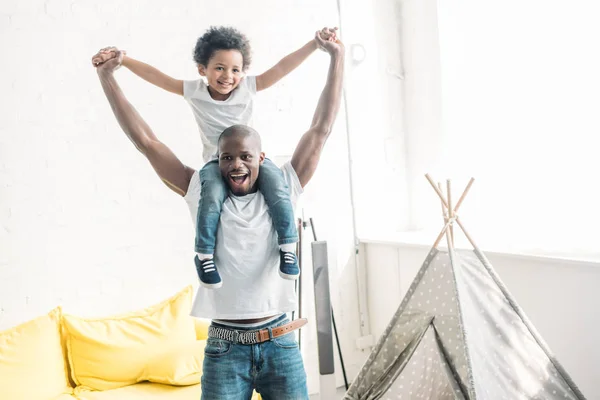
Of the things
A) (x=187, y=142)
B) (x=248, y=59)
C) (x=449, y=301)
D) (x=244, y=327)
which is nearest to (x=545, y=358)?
(x=449, y=301)

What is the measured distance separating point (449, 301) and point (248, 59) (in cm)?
111

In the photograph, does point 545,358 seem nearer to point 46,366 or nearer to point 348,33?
point 46,366

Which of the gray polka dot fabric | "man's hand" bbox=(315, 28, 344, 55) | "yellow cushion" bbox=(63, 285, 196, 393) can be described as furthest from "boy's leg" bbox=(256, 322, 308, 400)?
"yellow cushion" bbox=(63, 285, 196, 393)

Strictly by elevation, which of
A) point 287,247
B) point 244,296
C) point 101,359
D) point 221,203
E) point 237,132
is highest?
point 237,132

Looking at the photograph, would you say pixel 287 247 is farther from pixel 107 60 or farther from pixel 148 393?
pixel 148 393

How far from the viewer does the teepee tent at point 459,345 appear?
175 cm

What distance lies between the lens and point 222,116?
1.45 meters

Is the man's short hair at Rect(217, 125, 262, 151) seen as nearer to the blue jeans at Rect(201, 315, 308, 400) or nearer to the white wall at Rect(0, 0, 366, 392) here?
the blue jeans at Rect(201, 315, 308, 400)

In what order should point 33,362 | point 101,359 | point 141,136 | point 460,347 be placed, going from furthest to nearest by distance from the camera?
point 101,359
point 33,362
point 460,347
point 141,136

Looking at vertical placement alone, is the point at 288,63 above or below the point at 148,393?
above

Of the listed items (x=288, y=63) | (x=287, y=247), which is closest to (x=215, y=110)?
(x=288, y=63)

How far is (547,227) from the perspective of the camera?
247 centimetres

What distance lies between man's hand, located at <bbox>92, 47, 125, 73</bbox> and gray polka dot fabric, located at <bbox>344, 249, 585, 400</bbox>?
1228 mm

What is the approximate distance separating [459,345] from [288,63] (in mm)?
1158
